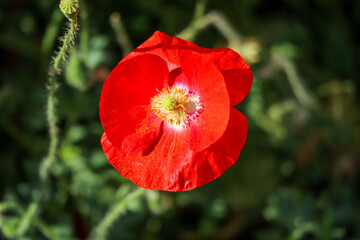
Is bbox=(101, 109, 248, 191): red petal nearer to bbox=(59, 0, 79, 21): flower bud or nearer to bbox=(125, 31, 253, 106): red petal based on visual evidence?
bbox=(125, 31, 253, 106): red petal

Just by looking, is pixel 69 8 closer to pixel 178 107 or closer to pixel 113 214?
pixel 178 107

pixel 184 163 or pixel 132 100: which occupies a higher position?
pixel 132 100

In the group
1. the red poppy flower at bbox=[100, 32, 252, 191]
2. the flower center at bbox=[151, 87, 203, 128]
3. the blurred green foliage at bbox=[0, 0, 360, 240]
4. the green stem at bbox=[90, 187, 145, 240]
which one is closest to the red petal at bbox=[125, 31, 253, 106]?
the red poppy flower at bbox=[100, 32, 252, 191]

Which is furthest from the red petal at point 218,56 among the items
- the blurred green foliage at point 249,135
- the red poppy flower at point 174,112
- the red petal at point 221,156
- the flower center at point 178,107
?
the blurred green foliage at point 249,135

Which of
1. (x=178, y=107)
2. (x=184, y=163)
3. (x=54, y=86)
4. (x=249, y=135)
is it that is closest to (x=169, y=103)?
(x=178, y=107)

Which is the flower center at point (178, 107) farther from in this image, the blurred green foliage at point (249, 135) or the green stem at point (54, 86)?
the blurred green foliage at point (249, 135)

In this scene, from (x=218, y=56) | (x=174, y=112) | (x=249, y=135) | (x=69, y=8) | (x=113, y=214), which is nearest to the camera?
(x=69, y=8)

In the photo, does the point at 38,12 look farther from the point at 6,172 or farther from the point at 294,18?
the point at 294,18
